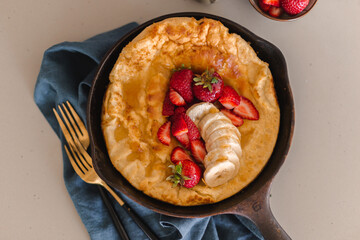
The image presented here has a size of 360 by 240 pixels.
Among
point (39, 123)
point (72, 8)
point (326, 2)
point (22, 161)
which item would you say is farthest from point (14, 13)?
point (326, 2)

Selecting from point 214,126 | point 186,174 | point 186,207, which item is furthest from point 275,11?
point 186,207

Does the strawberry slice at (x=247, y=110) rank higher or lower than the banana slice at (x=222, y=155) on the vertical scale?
higher

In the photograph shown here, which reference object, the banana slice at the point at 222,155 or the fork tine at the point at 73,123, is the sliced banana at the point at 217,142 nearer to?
the banana slice at the point at 222,155

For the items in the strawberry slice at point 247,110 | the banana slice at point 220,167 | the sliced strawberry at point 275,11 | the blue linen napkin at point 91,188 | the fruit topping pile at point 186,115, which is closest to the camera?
the banana slice at point 220,167

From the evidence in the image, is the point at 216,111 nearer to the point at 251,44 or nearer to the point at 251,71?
the point at 251,71

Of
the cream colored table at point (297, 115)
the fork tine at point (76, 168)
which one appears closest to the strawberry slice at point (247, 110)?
the cream colored table at point (297, 115)

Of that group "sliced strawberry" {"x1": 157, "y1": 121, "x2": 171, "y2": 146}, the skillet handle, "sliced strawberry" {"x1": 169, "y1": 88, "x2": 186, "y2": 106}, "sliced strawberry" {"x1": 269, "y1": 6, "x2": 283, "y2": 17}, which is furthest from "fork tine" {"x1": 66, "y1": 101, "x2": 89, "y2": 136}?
"sliced strawberry" {"x1": 269, "y1": 6, "x2": 283, "y2": 17}
